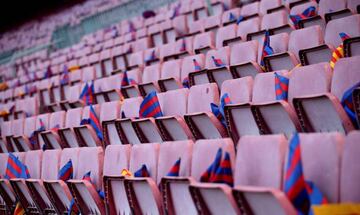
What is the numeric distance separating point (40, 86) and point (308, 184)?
2.22 m

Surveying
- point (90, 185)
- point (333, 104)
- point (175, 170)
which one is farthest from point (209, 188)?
point (90, 185)

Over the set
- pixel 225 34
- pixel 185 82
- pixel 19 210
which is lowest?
pixel 19 210

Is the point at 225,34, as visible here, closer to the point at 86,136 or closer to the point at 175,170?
the point at 86,136

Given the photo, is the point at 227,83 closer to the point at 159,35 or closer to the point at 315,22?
the point at 315,22

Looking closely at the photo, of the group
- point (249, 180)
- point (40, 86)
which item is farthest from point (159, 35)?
point (249, 180)

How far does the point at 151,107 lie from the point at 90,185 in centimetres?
36

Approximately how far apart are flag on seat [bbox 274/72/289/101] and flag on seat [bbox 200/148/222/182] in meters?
0.31

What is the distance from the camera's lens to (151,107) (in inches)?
54.9

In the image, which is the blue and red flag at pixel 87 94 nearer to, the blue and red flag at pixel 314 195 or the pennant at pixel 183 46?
the pennant at pixel 183 46

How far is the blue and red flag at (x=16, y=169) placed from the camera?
4.67 ft

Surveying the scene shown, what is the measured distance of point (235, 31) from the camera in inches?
75.3

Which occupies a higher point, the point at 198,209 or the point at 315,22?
the point at 315,22

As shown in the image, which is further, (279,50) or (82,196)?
(279,50)

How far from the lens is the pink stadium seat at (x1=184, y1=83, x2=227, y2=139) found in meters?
1.17
